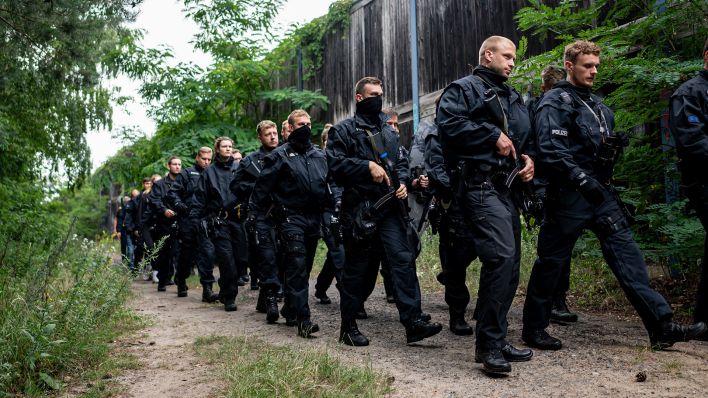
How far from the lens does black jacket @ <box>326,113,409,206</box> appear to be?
547 centimetres

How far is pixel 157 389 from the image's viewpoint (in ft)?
14.1

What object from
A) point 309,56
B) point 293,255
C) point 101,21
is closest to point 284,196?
point 293,255

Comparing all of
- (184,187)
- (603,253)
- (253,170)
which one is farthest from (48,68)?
(603,253)

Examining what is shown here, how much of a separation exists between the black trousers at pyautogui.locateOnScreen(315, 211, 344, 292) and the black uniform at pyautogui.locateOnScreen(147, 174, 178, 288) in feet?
12.6

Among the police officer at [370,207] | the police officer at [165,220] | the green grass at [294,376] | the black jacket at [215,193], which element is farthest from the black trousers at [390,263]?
the police officer at [165,220]

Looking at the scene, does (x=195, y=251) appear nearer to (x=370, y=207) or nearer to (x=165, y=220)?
(x=165, y=220)

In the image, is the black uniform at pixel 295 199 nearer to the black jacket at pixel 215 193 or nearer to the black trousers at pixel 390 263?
the black trousers at pixel 390 263

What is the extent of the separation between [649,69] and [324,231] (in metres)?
3.44

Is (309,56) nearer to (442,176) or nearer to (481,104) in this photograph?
(442,176)

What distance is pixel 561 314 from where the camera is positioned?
6129 mm

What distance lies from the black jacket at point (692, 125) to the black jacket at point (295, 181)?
322cm

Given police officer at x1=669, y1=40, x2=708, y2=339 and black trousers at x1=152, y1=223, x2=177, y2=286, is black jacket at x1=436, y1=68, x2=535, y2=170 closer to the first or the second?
police officer at x1=669, y1=40, x2=708, y2=339

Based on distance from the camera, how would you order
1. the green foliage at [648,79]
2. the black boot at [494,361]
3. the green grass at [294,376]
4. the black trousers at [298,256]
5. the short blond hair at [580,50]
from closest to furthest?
the green grass at [294,376] → the black boot at [494,361] → the short blond hair at [580,50] → the green foliage at [648,79] → the black trousers at [298,256]

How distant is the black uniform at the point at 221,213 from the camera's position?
8.40 metres
